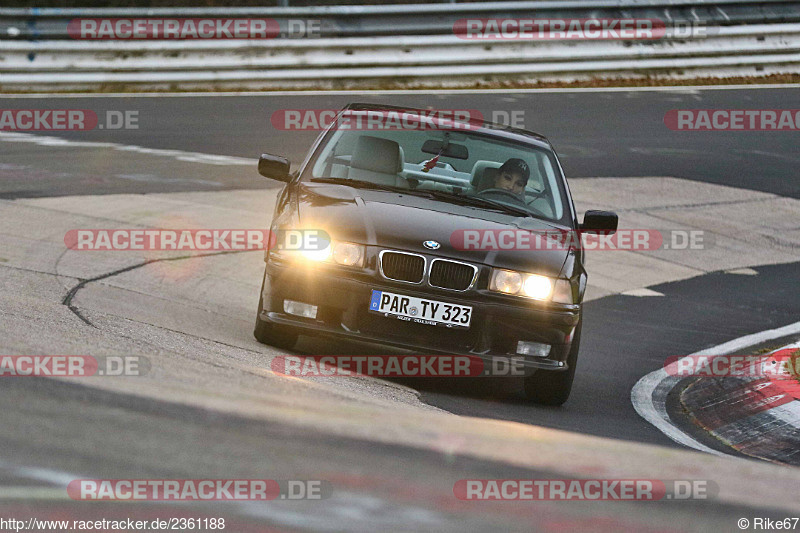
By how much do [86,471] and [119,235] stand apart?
697 cm

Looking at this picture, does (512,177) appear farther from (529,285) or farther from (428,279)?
(428,279)

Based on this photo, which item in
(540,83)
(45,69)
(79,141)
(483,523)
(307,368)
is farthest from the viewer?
(540,83)

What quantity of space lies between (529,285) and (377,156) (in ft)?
5.49

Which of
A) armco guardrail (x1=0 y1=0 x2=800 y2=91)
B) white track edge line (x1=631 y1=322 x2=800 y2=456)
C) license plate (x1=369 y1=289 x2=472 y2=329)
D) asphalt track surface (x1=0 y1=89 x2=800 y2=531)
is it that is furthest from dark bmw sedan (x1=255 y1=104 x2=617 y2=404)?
armco guardrail (x1=0 y1=0 x2=800 y2=91)

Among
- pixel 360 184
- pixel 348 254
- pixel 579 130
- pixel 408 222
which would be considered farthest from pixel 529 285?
pixel 579 130

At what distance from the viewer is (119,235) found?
998 cm

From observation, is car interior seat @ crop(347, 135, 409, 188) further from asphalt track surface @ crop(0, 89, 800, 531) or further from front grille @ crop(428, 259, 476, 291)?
front grille @ crop(428, 259, 476, 291)

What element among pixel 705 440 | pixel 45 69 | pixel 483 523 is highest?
pixel 45 69

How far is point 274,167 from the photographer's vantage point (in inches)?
297

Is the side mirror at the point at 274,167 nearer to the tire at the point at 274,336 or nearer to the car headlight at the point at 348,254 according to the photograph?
the tire at the point at 274,336

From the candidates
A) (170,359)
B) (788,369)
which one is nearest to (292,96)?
(788,369)

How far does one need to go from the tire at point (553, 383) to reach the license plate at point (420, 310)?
0.62 meters

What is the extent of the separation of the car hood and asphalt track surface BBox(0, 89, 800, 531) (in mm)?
813

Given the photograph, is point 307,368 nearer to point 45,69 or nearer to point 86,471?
point 86,471
